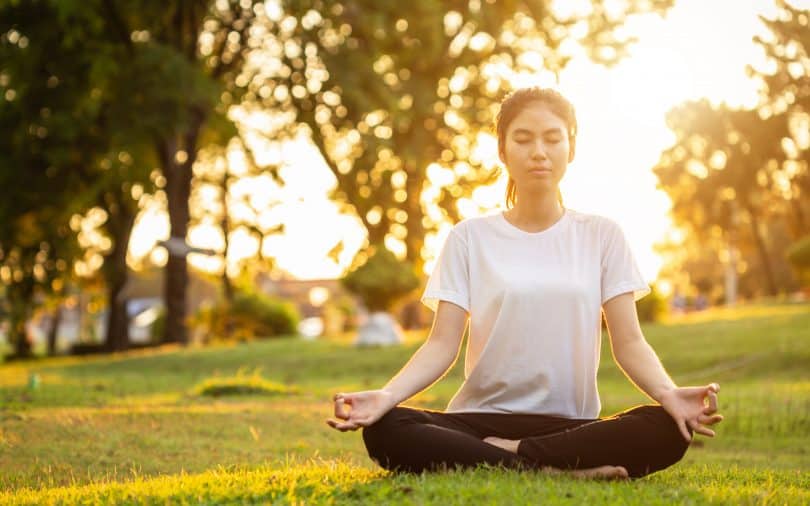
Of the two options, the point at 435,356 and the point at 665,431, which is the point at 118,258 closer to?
the point at 435,356

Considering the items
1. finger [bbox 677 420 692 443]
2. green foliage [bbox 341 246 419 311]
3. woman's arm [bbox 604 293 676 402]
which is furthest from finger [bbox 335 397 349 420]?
green foliage [bbox 341 246 419 311]

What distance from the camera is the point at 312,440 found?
8.50 meters

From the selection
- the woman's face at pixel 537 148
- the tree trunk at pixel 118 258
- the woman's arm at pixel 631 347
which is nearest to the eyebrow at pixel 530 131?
the woman's face at pixel 537 148

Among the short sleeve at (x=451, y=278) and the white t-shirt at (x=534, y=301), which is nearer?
the white t-shirt at (x=534, y=301)

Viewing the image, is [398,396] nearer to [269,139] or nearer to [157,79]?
[157,79]

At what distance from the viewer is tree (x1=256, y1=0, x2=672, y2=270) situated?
944 inches

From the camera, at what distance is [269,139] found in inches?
1203

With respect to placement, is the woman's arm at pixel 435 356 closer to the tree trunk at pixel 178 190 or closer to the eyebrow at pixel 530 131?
the eyebrow at pixel 530 131

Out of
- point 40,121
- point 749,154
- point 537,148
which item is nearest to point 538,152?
point 537,148

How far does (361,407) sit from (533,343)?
2.83ft

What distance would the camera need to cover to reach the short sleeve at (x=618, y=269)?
16.6 feet

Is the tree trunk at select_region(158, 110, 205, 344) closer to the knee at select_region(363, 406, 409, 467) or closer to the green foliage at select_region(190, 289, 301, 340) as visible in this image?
the green foliage at select_region(190, 289, 301, 340)

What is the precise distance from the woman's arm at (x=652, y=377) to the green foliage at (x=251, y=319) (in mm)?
30268

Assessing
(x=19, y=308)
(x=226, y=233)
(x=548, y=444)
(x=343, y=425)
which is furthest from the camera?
(x=226, y=233)
